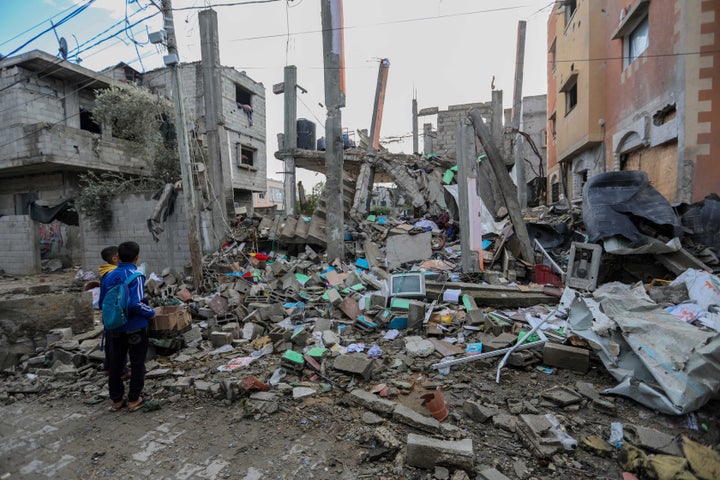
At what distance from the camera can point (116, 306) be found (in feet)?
9.64

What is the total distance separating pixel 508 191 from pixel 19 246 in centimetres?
1534

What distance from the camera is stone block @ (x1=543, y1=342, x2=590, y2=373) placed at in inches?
127

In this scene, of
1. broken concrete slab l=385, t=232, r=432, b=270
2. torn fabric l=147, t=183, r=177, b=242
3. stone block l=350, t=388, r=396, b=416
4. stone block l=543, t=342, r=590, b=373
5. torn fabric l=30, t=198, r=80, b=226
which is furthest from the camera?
torn fabric l=30, t=198, r=80, b=226

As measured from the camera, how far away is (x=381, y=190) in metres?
23.7

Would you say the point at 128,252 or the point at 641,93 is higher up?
the point at 641,93

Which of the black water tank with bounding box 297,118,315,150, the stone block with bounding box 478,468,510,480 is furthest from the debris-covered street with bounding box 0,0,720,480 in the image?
the black water tank with bounding box 297,118,315,150

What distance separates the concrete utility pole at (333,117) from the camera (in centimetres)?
725

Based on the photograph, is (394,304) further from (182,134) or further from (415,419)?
(182,134)

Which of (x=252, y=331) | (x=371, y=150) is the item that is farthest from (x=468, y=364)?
(x=371, y=150)

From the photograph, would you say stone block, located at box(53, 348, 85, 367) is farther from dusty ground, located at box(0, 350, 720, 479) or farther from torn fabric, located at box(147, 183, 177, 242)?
torn fabric, located at box(147, 183, 177, 242)

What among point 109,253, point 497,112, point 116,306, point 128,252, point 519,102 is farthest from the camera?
point 497,112

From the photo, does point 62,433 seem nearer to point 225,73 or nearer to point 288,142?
point 288,142

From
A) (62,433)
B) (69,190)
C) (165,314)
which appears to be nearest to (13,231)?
(69,190)

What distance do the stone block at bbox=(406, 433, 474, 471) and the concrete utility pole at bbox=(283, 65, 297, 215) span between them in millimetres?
10808
